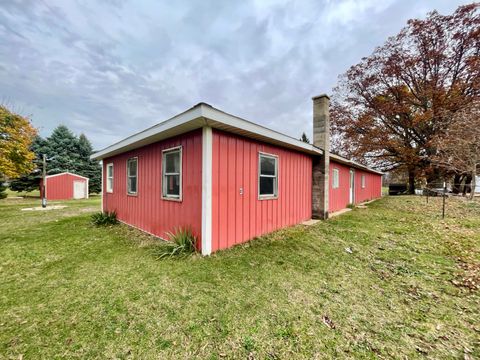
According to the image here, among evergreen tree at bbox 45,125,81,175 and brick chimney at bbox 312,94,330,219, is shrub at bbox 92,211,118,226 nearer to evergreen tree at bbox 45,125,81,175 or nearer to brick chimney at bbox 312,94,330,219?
brick chimney at bbox 312,94,330,219

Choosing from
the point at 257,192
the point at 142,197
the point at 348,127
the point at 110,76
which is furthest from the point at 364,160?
the point at 110,76

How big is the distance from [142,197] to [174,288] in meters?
3.94

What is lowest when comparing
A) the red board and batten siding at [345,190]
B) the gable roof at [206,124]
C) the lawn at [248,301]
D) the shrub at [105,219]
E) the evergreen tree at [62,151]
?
the lawn at [248,301]

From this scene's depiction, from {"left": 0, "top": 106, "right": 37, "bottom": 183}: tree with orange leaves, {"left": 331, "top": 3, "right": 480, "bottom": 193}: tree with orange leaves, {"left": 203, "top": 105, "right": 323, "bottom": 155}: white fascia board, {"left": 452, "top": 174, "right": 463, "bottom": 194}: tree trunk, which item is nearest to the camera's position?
{"left": 203, "top": 105, "right": 323, "bottom": 155}: white fascia board

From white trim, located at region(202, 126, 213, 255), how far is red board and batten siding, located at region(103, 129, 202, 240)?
0.49ft

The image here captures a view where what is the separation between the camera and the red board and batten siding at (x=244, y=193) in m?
4.32

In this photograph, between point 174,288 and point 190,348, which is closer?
point 190,348

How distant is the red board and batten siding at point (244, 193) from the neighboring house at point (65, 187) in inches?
851

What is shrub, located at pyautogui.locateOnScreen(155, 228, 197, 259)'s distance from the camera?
13.9 feet

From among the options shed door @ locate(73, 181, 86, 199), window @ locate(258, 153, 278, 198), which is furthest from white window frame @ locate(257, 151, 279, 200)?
shed door @ locate(73, 181, 86, 199)

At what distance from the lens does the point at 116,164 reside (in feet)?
26.7

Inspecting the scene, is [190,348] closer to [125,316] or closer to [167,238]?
[125,316]

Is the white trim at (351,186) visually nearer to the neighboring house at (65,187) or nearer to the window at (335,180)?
the window at (335,180)

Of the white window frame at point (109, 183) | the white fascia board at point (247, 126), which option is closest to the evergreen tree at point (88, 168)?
the white window frame at point (109, 183)
